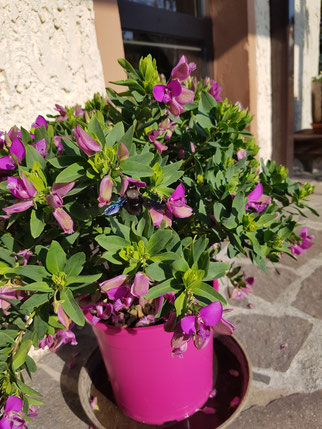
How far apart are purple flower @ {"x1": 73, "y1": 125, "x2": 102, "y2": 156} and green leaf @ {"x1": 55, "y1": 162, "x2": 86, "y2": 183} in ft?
0.14

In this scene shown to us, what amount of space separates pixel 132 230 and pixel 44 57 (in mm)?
1376

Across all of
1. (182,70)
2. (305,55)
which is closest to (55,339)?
(182,70)

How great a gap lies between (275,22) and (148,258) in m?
3.55

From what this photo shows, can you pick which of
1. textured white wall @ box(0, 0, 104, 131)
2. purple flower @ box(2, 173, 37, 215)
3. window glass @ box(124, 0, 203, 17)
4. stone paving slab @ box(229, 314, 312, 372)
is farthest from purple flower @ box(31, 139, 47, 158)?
window glass @ box(124, 0, 203, 17)

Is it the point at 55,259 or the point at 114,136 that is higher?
the point at 114,136

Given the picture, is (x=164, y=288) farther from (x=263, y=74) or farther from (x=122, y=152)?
(x=263, y=74)

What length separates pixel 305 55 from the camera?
604 cm

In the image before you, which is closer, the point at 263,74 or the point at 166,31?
the point at 166,31

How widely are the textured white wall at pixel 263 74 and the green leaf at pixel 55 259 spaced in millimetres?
2994

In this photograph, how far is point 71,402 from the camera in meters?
1.49

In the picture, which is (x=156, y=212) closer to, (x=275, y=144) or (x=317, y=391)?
(x=317, y=391)

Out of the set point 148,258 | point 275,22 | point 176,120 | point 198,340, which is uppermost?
point 275,22

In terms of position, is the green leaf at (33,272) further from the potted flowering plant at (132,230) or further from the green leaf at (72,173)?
the green leaf at (72,173)

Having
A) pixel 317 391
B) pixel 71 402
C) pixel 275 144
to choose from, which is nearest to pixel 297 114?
pixel 275 144
